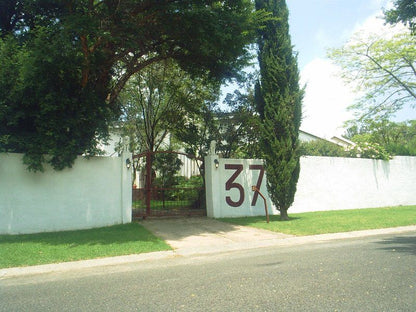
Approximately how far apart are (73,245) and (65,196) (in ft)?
9.42

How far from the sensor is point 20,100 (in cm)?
915

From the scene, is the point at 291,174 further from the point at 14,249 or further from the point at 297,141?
the point at 14,249

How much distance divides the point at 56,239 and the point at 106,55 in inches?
228

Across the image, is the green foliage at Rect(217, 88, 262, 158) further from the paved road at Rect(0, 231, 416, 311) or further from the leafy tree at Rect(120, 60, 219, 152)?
the paved road at Rect(0, 231, 416, 311)

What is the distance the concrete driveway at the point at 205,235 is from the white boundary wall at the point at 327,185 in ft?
4.99

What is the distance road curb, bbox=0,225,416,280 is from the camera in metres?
5.80

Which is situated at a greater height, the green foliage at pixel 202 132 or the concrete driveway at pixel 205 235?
the green foliage at pixel 202 132

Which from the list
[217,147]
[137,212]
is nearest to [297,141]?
[217,147]

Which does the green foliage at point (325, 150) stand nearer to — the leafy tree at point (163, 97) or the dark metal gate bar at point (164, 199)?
the leafy tree at point (163, 97)

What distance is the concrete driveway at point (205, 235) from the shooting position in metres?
7.71

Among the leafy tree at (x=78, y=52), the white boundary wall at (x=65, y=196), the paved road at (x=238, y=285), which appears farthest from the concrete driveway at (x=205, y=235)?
the leafy tree at (x=78, y=52)

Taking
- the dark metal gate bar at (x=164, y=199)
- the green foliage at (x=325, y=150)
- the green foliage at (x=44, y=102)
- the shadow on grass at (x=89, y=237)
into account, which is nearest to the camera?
the shadow on grass at (x=89, y=237)

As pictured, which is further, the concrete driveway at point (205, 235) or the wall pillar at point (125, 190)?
the wall pillar at point (125, 190)

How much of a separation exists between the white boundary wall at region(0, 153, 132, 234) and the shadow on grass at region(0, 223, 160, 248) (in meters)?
0.53
